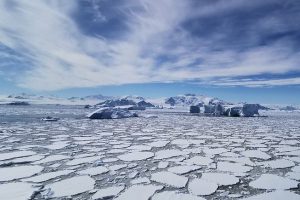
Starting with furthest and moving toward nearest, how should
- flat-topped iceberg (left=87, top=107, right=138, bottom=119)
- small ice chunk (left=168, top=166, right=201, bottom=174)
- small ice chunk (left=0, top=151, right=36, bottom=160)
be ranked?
flat-topped iceberg (left=87, top=107, right=138, bottom=119), small ice chunk (left=0, top=151, right=36, bottom=160), small ice chunk (left=168, top=166, right=201, bottom=174)

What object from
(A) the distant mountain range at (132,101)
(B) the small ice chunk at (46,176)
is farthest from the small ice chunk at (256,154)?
(A) the distant mountain range at (132,101)

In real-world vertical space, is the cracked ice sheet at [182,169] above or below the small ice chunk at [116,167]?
above

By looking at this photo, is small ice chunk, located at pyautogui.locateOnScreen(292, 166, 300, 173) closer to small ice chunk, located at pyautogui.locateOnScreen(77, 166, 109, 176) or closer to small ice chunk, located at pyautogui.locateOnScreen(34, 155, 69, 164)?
small ice chunk, located at pyautogui.locateOnScreen(77, 166, 109, 176)

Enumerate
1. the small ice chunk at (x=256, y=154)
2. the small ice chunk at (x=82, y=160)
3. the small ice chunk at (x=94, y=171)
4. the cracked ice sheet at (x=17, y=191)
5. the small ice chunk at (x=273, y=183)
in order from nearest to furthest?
the cracked ice sheet at (x=17, y=191), the small ice chunk at (x=273, y=183), the small ice chunk at (x=94, y=171), the small ice chunk at (x=82, y=160), the small ice chunk at (x=256, y=154)

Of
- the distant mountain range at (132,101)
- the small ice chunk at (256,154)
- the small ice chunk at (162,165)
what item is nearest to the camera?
the small ice chunk at (162,165)

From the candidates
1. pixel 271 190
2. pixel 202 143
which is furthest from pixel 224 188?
pixel 202 143

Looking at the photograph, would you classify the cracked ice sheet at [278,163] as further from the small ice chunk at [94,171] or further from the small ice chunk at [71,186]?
the small ice chunk at [71,186]

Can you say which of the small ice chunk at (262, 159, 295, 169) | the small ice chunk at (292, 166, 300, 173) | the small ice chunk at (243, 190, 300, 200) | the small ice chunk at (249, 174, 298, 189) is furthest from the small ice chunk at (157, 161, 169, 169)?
the small ice chunk at (292, 166, 300, 173)
